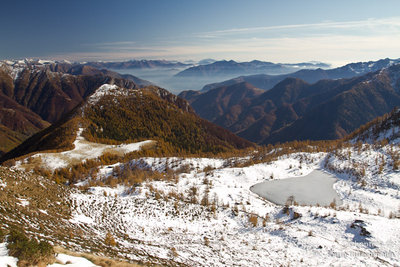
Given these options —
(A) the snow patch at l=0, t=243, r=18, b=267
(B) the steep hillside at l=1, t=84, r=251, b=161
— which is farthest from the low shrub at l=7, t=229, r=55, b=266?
(B) the steep hillside at l=1, t=84, r=251, b=161

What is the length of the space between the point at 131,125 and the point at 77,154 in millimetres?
79028

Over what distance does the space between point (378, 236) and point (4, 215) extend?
30266 mm

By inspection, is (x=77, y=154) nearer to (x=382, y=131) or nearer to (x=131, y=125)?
(x=131, y=125)

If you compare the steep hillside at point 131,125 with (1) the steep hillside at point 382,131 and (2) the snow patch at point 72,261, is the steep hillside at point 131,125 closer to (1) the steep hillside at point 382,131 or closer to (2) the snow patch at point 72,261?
(1) the steep hillside at point 382,131

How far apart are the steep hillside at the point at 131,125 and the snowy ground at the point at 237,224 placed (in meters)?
86.3

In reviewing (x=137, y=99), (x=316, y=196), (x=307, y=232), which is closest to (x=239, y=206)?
(x=307, y=232)

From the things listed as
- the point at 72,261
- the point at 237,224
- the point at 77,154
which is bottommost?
the point at 77,154

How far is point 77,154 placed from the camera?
7975cm

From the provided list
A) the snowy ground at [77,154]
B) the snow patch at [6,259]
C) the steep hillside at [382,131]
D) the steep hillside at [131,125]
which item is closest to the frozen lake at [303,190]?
the steep hillside at [382,131]

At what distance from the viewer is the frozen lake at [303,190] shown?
3638cm

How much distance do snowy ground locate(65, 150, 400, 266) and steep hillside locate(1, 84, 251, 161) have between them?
86276 mm

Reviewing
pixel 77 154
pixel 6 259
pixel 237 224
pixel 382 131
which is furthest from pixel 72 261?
pixel 382 131

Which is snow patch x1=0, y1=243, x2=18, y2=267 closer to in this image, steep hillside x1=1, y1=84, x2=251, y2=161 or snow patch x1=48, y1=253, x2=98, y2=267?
snow patch x1=48, y1=253, x2=98, y2=267

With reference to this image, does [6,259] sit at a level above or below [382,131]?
above
